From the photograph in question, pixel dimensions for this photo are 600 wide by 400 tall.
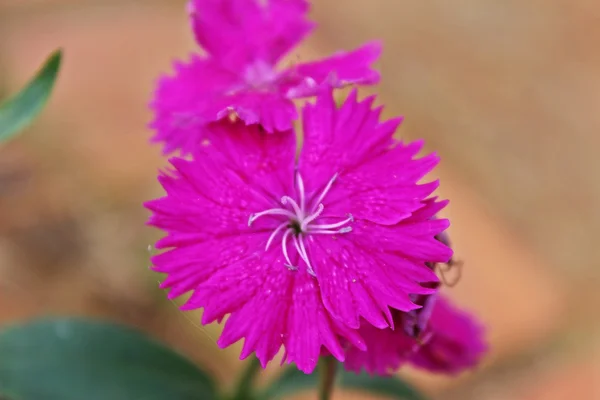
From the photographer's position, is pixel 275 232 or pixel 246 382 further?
pixel 246 382

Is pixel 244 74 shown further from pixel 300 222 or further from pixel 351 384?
pixel 351 384

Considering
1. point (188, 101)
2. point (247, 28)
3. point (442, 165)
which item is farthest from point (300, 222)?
point (442, 165)

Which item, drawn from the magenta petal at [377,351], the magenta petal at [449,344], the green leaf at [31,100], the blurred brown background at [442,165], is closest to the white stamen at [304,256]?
the magenta petal at [377,351]

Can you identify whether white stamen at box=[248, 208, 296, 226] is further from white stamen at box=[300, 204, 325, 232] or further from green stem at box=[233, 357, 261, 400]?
green stem at box=[233, 357, 261, 400]

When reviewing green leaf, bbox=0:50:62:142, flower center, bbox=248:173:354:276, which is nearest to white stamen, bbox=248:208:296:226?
flower center, bbox=248:173:354:276

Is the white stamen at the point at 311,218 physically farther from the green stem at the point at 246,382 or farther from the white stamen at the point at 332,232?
the green stem at the point at 246,382

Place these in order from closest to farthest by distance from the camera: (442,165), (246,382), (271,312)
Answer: (271,312)
(246,382)
(442,165)

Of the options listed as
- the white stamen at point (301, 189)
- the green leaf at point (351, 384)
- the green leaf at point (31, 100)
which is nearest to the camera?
the white stamen at point (301, 189)
